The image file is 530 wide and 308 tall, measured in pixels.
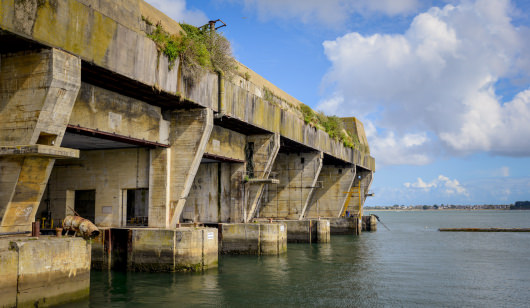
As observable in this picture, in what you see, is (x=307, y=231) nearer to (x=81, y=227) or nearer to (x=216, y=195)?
(x=216, y=195)

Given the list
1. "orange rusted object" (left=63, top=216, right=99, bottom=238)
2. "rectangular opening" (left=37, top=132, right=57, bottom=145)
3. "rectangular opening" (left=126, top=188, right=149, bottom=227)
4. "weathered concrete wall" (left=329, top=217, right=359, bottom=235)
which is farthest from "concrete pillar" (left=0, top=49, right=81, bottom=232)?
"weathered concrete wall" (left=329, top=217, right=359, bottom=235)

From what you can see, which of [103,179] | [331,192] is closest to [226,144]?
[103,179]

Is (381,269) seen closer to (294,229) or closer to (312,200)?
(294,229)

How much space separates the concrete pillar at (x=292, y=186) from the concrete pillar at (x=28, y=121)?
29.1 m

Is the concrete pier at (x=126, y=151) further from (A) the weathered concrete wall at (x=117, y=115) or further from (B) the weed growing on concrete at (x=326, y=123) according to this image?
(B) the weed growing on concrete at (x=326, y=123)

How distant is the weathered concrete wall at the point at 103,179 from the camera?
24594mm

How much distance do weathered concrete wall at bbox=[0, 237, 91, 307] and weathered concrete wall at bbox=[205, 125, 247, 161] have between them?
45.4 ft

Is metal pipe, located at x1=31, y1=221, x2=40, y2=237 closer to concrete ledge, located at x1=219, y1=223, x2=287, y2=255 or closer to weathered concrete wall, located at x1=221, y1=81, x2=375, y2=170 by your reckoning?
weathered concrete wall, located at x1=221, y1=81, x2=375, y2=170

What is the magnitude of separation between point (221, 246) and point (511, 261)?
19.0 m

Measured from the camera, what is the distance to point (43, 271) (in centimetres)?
1391

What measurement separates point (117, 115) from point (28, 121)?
6.16 metres

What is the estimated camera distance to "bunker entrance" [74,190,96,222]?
26.7m

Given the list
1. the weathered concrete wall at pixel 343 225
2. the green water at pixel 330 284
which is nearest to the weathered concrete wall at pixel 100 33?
the green water at pixel 330 284

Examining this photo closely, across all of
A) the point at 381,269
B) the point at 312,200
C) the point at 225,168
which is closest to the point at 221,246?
the point at 225,168
